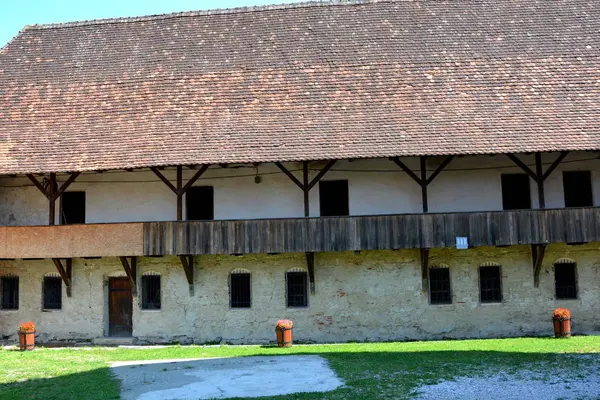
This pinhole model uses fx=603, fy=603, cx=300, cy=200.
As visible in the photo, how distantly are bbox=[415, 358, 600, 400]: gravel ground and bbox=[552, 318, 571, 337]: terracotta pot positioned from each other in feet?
15.5

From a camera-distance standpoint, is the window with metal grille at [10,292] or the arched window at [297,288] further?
the window with metal grille at [10,292]

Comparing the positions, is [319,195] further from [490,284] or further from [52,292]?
[52,292]

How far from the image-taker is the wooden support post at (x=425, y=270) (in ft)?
55.8

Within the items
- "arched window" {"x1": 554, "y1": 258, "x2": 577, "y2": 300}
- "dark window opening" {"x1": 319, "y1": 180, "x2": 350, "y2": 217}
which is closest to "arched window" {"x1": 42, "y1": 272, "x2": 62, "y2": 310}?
"dark window opening" {"x1": 319, "y1": 180, "x2": 350, "y2": 217}

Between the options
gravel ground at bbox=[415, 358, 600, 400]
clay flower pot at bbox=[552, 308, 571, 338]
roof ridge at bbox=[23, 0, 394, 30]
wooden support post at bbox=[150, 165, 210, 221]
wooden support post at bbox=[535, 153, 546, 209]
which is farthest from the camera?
roof ridge at bbox=[23, 0, 394, 30]

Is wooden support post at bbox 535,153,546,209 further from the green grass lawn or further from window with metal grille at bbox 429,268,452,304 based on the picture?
the green grass lawn

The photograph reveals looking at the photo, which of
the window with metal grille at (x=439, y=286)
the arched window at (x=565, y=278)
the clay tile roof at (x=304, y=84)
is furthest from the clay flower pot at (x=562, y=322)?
the clay tile roof at (x=304, y=84)

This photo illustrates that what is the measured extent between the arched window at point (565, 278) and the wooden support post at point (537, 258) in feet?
2.11

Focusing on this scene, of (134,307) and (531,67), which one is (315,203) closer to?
(134,307)

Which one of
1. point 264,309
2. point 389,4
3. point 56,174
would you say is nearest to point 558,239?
point 264,309

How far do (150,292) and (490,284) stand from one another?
10.1 meters

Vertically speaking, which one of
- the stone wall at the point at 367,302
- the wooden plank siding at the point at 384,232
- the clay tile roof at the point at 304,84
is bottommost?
the stone wall at the point at 367,302

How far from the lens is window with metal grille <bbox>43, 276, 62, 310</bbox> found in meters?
18.6

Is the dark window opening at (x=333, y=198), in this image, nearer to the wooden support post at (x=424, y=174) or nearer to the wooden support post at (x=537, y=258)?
the wooden support post at (x=424, y=174)
